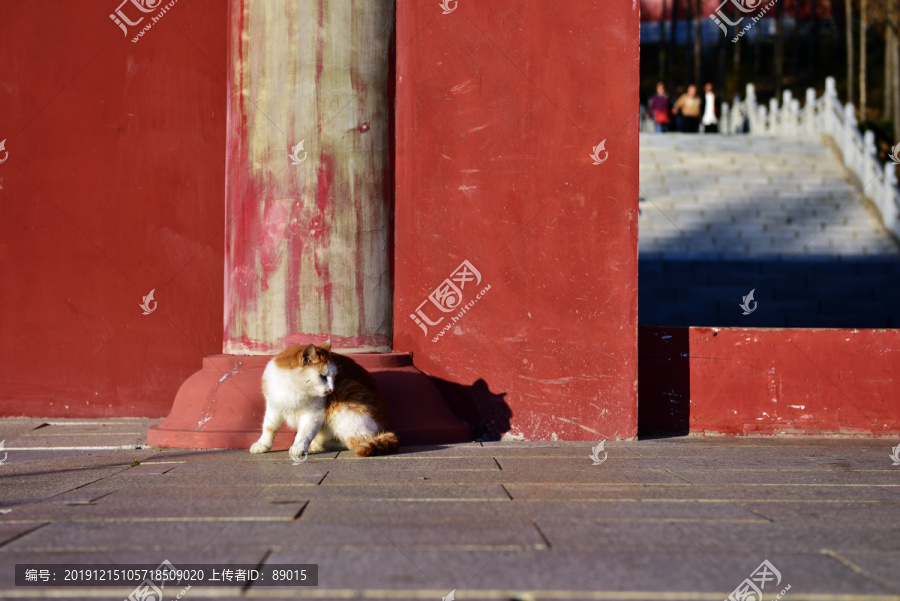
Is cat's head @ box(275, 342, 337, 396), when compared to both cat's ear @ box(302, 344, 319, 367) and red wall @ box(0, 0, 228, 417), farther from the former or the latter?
red wall @ box(0, 0, 228, 417)

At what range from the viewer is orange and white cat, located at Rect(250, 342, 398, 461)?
5988 mm

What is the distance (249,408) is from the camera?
677 centimetres

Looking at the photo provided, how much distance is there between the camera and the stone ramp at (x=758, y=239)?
12961 mm

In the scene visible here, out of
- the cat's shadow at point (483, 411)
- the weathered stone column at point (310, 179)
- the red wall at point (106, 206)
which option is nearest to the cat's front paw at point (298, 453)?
the weathered stone column at point (310, 179)

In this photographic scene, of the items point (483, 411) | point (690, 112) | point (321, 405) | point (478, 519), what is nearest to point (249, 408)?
point (321, 405)

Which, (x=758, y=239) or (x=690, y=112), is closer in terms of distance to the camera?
(x=758, y=239)

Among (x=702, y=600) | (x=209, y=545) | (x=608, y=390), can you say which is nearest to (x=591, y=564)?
(x=702, y=600)

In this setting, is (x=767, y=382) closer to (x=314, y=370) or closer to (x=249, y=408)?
(x=314, y=370)

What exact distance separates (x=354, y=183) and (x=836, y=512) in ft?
15.6

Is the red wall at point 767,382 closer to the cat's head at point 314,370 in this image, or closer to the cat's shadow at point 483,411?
the cat's shadow at point 483,411

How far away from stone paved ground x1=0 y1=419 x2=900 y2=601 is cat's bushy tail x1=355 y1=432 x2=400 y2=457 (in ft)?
0.50

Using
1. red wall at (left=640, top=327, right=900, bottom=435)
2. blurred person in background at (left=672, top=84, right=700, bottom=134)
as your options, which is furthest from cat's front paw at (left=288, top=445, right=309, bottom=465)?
blurred person in background at (left=672, top=84, right=700, bottom=134)

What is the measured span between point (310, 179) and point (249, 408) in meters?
2.08

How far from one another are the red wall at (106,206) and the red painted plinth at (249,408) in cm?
155
